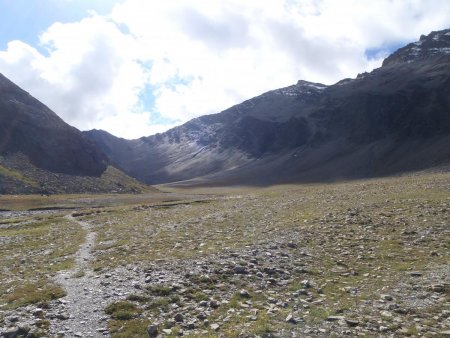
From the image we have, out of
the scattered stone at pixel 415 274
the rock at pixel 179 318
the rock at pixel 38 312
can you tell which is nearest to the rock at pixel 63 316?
the rock at pixel 38 312

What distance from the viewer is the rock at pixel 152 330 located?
14789mm

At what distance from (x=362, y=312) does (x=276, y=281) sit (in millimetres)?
5127

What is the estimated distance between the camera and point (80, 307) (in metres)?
17.8

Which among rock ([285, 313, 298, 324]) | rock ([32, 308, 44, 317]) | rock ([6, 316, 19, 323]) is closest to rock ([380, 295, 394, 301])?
rock ([285, 313, 298, 324])

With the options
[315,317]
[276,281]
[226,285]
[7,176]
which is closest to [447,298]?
[315,317]

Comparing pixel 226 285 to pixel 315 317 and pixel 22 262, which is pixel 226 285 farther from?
pixel 22 262

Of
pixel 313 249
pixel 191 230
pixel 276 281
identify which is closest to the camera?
pixel 276 281

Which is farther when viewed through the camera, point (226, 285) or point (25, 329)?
point (226, 285)

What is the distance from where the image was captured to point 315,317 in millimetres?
15320

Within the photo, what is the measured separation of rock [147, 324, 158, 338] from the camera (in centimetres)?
1479

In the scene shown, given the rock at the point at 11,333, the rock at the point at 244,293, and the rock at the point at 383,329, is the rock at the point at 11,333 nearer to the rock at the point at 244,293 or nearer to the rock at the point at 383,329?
the rock at the point at 244,293

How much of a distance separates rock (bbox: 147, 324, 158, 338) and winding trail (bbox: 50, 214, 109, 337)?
5.01 ft

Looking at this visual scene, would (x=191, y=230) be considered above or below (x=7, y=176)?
below

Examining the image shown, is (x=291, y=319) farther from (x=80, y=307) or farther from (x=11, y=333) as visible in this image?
(x=11, y=333)
